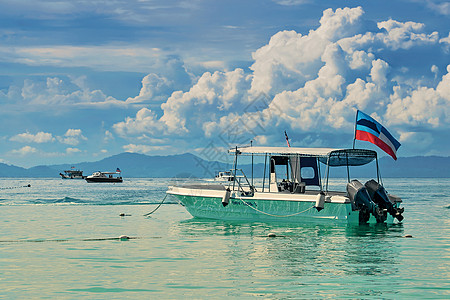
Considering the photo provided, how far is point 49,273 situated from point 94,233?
406 inches

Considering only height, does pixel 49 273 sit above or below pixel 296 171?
below

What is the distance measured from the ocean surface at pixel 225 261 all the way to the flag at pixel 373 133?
12.7ft

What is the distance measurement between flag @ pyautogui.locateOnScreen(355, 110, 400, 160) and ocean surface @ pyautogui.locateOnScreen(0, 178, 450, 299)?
388 centimetres

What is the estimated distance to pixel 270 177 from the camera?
30.1 meters

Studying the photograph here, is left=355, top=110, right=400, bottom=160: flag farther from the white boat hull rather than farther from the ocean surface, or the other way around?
the ocean surface

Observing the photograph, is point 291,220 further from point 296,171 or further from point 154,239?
point 154,239

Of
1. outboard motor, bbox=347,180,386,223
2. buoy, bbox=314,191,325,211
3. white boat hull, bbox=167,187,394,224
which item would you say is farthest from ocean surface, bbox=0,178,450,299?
buoy, bbox=314,191,325,211

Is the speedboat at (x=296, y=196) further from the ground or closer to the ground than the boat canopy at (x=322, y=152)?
closer to the ground

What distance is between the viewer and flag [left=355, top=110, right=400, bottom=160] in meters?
28.5

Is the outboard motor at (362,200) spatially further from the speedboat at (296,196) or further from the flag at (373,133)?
the flag at (373,133)

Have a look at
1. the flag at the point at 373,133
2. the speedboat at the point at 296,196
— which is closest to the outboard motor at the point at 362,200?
the speedboat at the point at 296,196

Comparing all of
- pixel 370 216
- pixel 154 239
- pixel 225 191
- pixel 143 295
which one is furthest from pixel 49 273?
pixel 370 216

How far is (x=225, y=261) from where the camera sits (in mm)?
17828

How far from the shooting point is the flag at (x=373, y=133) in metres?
28.5
